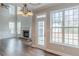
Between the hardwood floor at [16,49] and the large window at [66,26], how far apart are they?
Answer: 410 mm

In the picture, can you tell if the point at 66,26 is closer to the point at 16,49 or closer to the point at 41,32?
the point at 41,32

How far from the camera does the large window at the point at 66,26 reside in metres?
1.83

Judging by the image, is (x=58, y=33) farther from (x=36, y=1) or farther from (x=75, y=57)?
(x=36, y=1)

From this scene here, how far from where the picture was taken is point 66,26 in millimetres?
1895

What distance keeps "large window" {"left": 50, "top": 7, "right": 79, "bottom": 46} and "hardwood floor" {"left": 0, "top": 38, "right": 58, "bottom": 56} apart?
1.34ft

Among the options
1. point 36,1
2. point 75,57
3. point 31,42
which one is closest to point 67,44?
point 75,57

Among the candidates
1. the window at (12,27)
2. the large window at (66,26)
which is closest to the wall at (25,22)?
the window at (12,27)

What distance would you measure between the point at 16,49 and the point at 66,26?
95 cm

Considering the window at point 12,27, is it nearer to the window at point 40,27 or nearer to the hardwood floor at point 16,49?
the hardwood floor at point 16,49

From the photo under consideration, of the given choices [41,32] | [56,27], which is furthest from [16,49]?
[56,27]

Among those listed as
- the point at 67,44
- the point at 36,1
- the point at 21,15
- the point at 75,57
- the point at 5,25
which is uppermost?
the point at 36,1

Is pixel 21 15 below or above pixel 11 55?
above

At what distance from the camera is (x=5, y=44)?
1867 millimetres

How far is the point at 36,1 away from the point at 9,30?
0.80 metres
